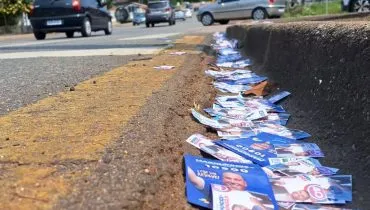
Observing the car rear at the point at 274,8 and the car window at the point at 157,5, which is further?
the car window at the point at 157,5

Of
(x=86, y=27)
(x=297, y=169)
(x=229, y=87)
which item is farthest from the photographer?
(x=86, y=27)

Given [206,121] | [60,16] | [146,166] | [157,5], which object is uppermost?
[157,5]

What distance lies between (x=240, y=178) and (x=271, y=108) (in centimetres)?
172

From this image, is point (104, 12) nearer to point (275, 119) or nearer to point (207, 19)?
point (207, 19)

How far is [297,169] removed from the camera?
2.68 meters

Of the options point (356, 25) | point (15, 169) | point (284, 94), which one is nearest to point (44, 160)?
point (15, 169)

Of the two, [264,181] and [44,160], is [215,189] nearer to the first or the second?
[264,181]

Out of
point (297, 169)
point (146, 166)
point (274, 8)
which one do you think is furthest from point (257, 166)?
point (274, 8)

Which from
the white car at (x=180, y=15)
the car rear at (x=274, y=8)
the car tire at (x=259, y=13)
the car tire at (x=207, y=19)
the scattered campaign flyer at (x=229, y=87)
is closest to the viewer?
the scattered campaign flyer at (x=229, y=87)

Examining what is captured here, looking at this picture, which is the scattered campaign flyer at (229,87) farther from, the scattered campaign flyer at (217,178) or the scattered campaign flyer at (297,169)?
the scattered campaign flyer at (217,178)

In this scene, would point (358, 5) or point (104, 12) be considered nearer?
point (358, 5)

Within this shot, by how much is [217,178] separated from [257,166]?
1.24 feet

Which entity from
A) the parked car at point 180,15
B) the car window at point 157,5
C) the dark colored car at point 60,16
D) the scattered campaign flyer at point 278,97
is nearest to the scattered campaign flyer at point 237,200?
the scattered campaign flyer at point 278,97

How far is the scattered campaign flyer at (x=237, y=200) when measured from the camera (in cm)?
203
